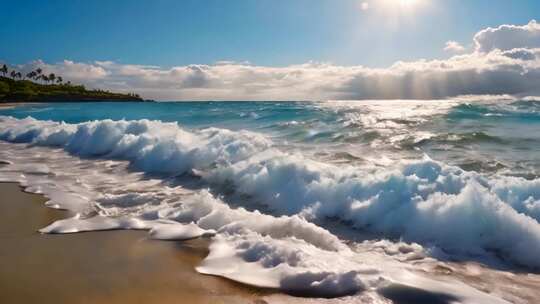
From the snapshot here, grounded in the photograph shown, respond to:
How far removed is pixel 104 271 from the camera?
14.4 feet

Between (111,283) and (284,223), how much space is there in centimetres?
231

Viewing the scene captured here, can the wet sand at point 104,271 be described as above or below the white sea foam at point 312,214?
below

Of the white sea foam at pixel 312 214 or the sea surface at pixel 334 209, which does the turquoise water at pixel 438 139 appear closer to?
the sea surface at pixel 334 209

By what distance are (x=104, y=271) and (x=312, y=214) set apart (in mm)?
3216

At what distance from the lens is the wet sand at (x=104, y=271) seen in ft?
12.6

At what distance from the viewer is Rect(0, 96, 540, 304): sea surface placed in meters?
4.25

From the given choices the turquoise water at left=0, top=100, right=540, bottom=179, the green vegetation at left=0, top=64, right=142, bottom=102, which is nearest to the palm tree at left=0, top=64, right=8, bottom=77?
the green vegetation at left=0, top=64, right=142, bottom=102

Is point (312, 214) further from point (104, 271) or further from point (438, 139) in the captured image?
point (438, 139)

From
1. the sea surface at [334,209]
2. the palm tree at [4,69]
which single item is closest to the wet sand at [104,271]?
the sea surface at [334,209]

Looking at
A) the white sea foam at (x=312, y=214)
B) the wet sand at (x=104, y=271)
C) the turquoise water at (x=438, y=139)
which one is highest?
the turquoise water at (x=438, y=139)

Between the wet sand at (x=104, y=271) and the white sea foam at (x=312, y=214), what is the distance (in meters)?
0.28

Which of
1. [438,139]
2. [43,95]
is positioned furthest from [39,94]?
[438,139]

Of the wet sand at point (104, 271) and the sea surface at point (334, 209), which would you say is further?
the sea surface at point (334, 209)

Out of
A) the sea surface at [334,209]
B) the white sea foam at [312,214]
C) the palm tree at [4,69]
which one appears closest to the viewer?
the sea surface at [334,209]
